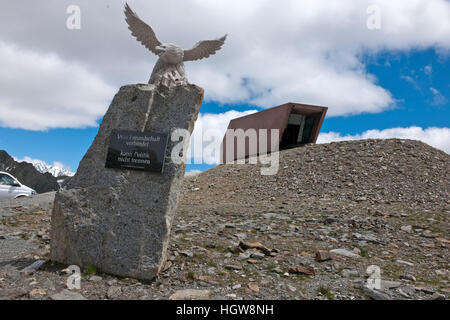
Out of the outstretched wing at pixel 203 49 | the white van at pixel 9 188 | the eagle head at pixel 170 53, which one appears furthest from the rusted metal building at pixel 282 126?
the eagle head at pixel 170 53

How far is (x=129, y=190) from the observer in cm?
498

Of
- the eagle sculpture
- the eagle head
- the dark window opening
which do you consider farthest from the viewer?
the dark window opening

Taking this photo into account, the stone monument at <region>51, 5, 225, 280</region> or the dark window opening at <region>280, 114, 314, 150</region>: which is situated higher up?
the dark window opening at <region>280, 114, 314, 150</region>

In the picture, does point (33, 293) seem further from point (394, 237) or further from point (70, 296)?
point (394, 237)

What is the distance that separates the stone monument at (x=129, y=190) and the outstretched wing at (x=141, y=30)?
2.81 metres

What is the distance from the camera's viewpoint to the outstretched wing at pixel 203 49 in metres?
7.41

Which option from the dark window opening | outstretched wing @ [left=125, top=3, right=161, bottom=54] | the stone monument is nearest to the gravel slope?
the stone monument

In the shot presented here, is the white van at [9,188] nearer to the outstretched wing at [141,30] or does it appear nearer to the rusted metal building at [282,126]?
the outstretched wing at [141,30]

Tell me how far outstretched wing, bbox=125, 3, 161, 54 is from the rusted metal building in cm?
1630

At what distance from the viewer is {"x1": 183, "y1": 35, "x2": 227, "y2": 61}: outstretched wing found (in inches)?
292

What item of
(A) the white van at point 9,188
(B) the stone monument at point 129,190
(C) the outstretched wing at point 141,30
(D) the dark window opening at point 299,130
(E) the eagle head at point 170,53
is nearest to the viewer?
(B) the stone monument at point 129,190

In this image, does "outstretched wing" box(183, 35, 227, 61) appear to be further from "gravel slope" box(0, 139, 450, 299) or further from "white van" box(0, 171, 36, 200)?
"white van" box(0, 171, 36, 200)

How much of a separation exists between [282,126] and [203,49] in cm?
1625

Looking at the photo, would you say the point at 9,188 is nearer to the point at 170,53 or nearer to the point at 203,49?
the point at 170,53
